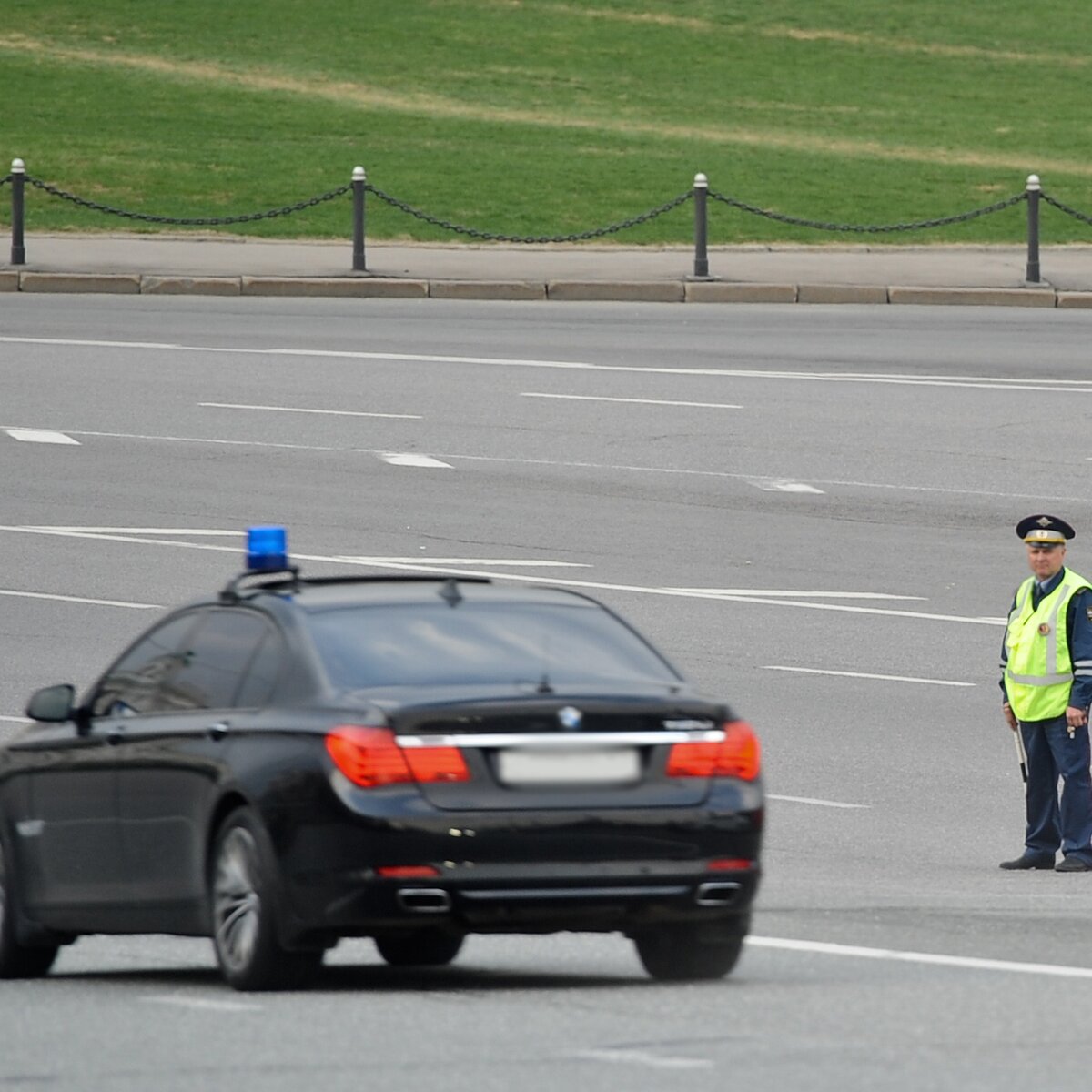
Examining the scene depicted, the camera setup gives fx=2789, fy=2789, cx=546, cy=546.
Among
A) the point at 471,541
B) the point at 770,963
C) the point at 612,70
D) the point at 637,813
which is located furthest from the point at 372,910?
the point at 612,70

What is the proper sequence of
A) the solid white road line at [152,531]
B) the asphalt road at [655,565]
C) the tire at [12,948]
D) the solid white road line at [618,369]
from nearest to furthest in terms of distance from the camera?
1. the asphalt road at [655,565]
2. the tire at [12,948]
3. the solid white road line at [152,531]
4. the solid white road line at [618,369]

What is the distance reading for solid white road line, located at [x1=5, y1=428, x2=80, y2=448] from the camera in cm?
2367

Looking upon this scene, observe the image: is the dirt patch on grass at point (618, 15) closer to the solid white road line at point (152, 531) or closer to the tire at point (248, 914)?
the solid white road line at point (152, 531)

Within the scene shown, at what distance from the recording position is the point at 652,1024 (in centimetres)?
770

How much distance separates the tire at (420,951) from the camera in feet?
30.8

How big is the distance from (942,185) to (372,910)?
3287 centimetres

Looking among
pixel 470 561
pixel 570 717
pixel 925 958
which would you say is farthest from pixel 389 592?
pixel 470 561

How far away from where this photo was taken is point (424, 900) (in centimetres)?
809

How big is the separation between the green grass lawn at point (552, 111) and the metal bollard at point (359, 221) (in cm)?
379

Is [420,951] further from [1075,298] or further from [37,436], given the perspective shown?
[1075,298]

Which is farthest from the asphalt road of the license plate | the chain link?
the chain link

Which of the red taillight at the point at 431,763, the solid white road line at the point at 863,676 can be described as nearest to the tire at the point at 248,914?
the red taillight at the point at 431,763

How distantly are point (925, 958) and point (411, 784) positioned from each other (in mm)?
2085

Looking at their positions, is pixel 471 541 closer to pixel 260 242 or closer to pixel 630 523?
pixel 630 523
